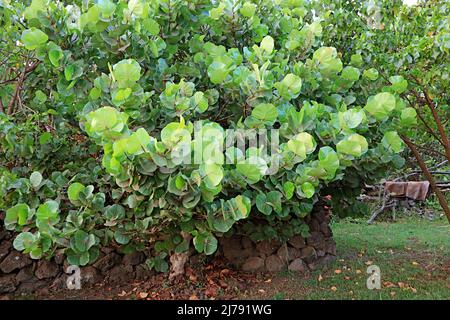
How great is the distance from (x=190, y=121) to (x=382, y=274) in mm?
3195

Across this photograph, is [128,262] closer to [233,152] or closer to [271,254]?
[271,254]

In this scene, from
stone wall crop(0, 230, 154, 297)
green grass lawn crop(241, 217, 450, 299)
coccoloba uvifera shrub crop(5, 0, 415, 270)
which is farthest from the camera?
stone wall crop(0, 230, 154, 297)

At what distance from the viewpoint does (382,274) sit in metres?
4.90

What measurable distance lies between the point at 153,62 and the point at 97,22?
1.91ft

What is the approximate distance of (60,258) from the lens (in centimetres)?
483

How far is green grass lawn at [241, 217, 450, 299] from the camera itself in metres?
4.28

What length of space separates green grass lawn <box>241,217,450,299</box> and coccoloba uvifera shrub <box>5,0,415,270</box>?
1398 mm

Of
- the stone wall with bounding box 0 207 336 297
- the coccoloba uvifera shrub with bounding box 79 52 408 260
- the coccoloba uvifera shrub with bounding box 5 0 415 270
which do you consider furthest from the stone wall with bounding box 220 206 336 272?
the coccoloba uvifera shrub with bounding box 79 52 408 260

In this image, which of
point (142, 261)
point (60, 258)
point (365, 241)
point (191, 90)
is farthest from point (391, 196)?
point (191, 90)

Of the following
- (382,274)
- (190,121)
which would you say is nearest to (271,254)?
(382,274)

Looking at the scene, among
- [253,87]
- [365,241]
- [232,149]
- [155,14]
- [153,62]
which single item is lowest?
[365,241]

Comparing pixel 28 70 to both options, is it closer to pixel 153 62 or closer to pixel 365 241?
pixel 153 62

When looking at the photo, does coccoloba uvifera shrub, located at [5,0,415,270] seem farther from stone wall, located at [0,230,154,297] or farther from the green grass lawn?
stone wall, located at [0,230,154,297]
